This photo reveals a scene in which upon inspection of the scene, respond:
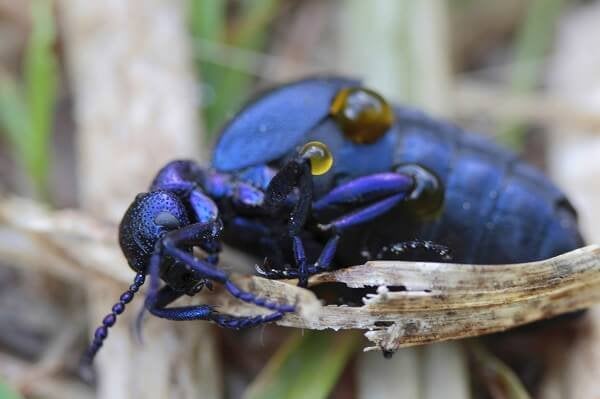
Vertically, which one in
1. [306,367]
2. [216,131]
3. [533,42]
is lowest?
[306,367]

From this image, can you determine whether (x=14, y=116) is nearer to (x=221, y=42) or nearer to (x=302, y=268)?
(x=221, y=42)

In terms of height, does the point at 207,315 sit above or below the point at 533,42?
below

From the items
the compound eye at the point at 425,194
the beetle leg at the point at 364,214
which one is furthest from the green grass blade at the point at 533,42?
Result: the beetle leg at the point at 364,214

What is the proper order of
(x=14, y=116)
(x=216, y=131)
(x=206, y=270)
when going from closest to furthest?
(x=206, y=270) → (x=216, y=131) → (x=14, y=116)

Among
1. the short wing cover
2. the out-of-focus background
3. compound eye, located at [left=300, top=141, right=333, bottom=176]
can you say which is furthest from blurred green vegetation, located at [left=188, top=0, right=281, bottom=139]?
compound eye, located at [left=300, top=141, right=333, bottom=176]

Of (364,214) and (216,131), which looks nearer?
(364,214)

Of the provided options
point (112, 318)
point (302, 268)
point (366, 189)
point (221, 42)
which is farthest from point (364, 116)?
point (221, 42)

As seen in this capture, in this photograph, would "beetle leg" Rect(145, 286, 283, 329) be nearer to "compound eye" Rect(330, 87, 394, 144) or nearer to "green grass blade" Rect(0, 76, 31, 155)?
"compound eye" Rect(330, 87, 394, 144)

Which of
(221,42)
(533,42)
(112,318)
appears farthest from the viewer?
(533,42)
